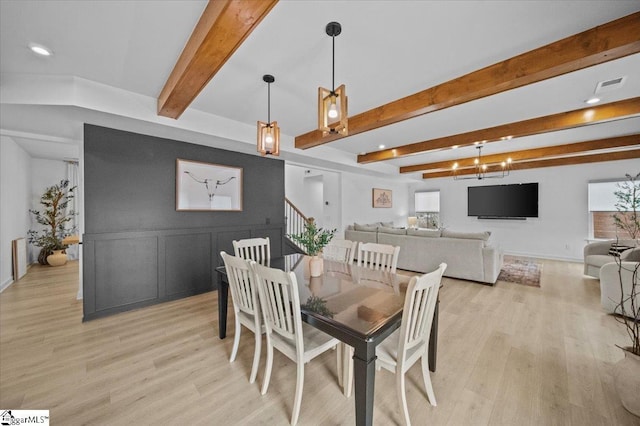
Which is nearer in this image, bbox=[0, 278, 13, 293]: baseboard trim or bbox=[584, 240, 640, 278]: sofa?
bbox=[0, 278, 13, 293]: baseboard trim

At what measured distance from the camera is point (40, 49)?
2.02 metres

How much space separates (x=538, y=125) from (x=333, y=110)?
3601mm

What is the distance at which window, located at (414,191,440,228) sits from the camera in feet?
28.4

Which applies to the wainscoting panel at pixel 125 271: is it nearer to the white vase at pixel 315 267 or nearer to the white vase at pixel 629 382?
the white vase at pixel 315 267

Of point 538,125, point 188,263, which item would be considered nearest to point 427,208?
point 538,125

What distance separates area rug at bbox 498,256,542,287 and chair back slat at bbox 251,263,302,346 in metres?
4.68

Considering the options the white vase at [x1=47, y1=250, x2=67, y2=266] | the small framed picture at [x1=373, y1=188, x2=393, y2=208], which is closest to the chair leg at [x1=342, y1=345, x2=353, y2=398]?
the small framed picture at [x1=373, y1=188, x2=393, y2=208]

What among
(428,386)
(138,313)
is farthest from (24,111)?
(428,386)

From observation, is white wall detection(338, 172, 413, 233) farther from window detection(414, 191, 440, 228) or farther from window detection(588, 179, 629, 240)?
window detection(588, 179, 629, 240)

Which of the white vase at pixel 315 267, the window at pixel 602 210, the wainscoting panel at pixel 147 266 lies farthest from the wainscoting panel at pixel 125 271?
the window at pixel 602 210

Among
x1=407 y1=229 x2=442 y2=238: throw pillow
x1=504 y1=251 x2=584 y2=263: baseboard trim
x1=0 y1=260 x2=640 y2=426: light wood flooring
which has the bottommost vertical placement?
x1=0 y1=260 x2=640 y2=426: light wood flooring

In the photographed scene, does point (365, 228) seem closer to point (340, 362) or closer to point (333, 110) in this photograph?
point (340, 362)

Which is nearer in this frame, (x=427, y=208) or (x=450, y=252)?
(x=450, y=252)

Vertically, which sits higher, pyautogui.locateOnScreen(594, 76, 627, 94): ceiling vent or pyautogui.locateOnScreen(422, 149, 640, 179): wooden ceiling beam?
pyautogui.locateOnScreen(594, 76, 627, 94): ceiling vent
